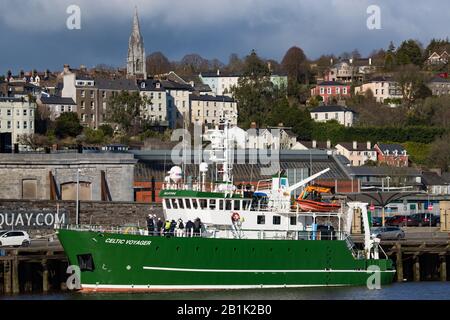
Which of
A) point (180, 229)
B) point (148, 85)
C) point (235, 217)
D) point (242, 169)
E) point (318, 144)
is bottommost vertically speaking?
point (180, 229)

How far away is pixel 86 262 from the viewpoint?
55500 millimetres

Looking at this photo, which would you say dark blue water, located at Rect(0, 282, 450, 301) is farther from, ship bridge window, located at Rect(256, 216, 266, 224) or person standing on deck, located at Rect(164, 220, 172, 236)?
ship bridge window, located at Rect(256, 216, 266, 224)

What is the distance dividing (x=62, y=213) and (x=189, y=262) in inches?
605

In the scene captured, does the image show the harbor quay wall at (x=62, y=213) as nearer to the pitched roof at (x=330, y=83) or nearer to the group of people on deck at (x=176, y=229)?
the group of people on deck at (x=176, y=229)

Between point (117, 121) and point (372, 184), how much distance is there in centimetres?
4496

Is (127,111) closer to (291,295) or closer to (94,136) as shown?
(94,136)

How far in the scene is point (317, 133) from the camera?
152 m

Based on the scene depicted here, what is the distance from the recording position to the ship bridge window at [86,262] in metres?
55.4

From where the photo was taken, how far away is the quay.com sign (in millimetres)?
68250

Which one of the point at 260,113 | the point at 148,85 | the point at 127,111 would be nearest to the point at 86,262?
the point at 127,111

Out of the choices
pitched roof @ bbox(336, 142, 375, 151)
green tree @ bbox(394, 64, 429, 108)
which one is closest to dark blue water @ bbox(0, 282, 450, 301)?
pitched roof @ bbox(336, 142, 375, 151)

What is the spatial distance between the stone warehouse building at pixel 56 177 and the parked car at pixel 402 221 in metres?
22.4

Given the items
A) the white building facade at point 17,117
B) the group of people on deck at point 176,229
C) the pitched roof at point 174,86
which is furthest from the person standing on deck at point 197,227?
the pitched roof at point 174,86
